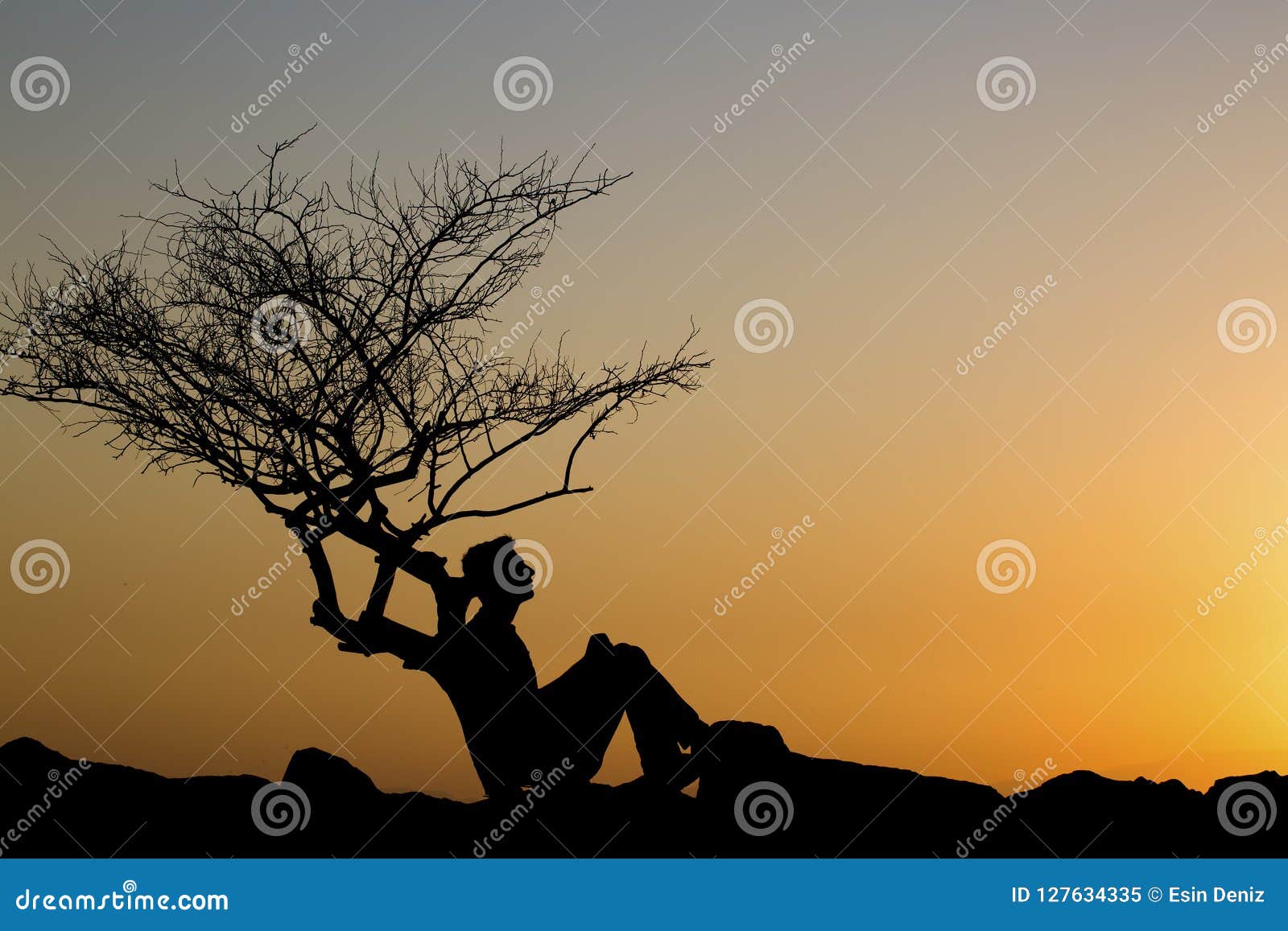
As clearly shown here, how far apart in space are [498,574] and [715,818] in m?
3.20

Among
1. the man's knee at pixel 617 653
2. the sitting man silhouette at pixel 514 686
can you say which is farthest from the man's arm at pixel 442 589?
the man's knee at pixel 617 653

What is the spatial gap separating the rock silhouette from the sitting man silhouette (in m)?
0.32

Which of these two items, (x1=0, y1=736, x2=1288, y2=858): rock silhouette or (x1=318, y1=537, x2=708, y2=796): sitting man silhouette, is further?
(x1=318, y1=537, x2=708, y2=796): sitting man silhouette

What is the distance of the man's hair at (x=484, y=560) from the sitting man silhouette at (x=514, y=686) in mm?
11

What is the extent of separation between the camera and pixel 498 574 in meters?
14.1

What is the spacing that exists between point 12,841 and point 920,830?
28.9ft

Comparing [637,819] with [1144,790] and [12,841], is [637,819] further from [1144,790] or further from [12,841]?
[12,841]

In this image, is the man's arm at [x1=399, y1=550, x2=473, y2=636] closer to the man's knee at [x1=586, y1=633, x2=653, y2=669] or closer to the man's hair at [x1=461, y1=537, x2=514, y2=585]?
the man's hair at [x1=461, y1=537, x2=514, y2=585]

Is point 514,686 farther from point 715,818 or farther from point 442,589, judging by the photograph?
point 715,818

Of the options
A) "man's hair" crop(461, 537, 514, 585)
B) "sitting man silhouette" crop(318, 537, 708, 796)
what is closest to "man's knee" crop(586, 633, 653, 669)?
"sitting man silhouette" crop(318, 537, 708, 796)

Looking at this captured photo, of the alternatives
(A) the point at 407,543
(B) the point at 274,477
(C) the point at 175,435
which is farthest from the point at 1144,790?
(C) the point at 175,435

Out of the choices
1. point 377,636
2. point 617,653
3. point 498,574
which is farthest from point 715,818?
point 377,636

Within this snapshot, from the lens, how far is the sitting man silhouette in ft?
45.8

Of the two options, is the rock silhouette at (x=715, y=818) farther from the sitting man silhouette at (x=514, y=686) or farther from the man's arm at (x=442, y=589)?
the man's arm at (x=442, y=589)
